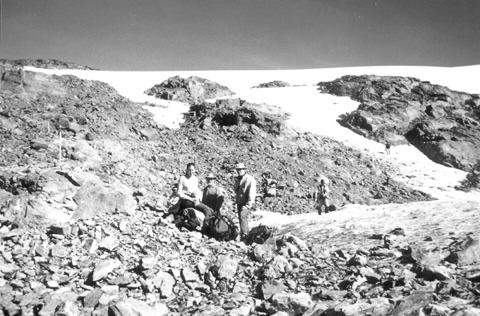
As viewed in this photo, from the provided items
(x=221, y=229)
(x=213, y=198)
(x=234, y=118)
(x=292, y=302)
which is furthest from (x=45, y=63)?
(x=292, y=302)

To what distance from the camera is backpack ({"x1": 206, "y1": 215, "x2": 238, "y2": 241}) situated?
6922 mm

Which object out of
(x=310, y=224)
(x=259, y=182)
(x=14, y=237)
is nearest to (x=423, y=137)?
(x=259, y=182)

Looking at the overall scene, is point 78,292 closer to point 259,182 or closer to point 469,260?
point 469,260

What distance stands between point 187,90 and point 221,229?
21.9 metres

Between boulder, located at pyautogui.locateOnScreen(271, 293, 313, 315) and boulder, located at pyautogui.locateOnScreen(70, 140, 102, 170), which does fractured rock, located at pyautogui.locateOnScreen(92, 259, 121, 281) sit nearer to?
boulder, located at pyautogui.locateOnScreen(271, 293, 313, 315)

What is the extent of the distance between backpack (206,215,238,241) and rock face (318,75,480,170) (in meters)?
19.5

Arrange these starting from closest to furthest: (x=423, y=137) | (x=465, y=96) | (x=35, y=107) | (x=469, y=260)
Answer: (x=469, y=260) < (x=35, y=107) < (x=423, y=137) < (x=465, y=96)

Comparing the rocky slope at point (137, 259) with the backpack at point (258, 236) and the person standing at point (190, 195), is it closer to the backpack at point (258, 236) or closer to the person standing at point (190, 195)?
the backpack at point (258, 236)

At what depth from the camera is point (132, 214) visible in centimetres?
759

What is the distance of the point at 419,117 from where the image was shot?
2725 centimetres

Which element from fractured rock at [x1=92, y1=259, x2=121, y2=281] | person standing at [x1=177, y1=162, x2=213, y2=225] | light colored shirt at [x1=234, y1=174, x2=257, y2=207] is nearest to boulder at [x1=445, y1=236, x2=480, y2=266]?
light colored shirt at [x1=234, y1=174, x2=257, y2=207]

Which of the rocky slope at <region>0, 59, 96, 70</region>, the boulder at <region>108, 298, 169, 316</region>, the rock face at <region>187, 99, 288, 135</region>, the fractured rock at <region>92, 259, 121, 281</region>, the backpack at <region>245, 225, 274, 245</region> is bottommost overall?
the boulder at <region>108, 298, 169, 316</region>

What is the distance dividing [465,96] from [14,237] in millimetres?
35757

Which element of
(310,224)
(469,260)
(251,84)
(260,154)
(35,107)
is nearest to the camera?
(469,260)
